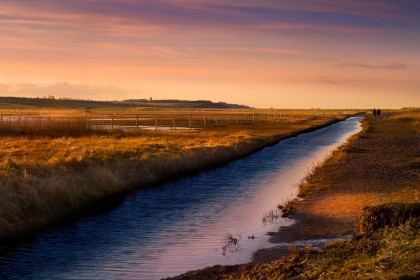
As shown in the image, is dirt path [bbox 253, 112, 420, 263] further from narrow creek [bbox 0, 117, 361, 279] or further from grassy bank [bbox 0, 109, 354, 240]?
grassy bank [bbox 0, 109, 354, 240]

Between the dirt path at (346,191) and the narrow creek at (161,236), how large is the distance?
0.95m

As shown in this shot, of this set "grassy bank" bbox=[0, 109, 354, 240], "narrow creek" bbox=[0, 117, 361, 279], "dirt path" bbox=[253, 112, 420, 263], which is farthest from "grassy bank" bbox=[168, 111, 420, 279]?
"grassy bank" bbox=[0, 109, 354, 240]

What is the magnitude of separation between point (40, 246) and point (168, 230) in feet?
14.0

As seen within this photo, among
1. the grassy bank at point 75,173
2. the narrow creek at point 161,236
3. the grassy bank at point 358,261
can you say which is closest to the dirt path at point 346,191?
the narrow creek at point 161,236

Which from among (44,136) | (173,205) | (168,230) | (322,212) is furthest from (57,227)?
(44,136)

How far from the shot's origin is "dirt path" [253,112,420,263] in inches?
674

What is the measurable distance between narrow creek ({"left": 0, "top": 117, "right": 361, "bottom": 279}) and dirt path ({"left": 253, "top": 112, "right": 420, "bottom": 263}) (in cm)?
95

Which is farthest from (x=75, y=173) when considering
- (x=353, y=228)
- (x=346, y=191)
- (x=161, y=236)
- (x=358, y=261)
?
(x=358, y=261)

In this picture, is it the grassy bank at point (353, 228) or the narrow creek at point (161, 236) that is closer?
the grassy bank at point (353, 228)

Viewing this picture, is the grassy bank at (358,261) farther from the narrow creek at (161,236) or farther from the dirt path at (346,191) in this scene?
the narrow creek at (161,236)

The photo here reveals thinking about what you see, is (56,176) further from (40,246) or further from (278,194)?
(278,194)

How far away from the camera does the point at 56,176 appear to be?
2314 centimetres

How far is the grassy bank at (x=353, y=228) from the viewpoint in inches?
410

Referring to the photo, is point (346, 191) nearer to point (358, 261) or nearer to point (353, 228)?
point (353, 228)
